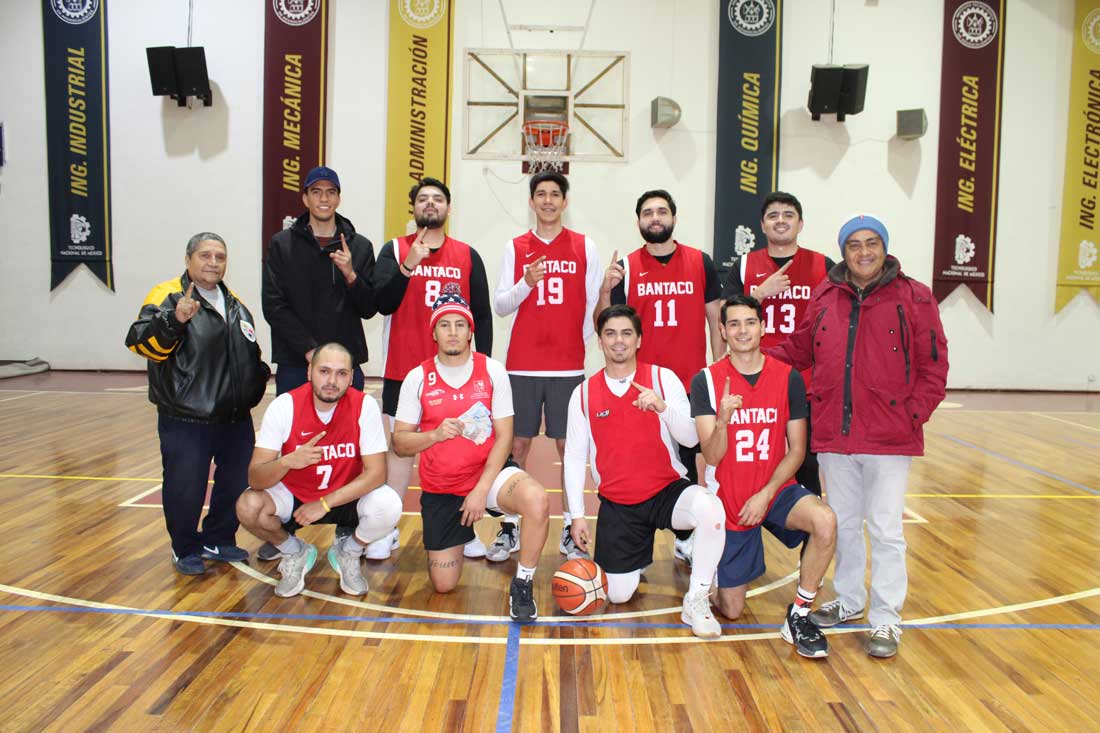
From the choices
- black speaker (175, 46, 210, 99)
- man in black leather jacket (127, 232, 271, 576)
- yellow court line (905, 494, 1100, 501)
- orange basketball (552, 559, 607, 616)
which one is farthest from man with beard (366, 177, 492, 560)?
black speaker (175, 46, 210, 99)

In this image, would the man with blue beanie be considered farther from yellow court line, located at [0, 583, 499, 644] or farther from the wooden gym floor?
yellow court line, located at [0, 583, 499, 644]

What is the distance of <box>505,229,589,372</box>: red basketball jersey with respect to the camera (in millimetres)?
4586

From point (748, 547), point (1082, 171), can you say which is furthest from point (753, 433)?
point (1082, 171)

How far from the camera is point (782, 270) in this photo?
14.3 feet

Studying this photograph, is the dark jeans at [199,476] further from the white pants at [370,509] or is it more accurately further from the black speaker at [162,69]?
the black speaker at [162,69]

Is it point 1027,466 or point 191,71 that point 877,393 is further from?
point 191,71

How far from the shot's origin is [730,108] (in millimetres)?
11734

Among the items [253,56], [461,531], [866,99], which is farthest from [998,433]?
[253,56]

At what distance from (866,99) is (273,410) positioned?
1086 cm

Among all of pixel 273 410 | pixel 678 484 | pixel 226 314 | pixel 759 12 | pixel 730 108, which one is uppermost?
pixel 759 12

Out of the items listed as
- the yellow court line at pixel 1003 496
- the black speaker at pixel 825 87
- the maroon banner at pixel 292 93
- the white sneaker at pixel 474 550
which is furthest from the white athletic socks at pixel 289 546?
the black speaker at pixel 825 87

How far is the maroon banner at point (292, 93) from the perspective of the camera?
11.7 metres

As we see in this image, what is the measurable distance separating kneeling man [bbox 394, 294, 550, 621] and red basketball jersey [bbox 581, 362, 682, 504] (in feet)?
1.30

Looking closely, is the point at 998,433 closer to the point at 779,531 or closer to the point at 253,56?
the point at 779,531
